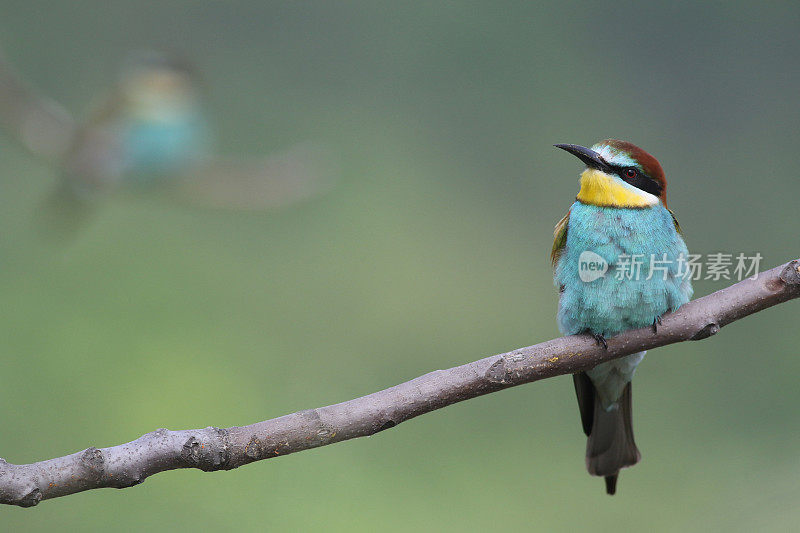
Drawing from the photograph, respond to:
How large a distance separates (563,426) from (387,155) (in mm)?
1262

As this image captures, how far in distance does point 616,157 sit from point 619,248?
0.15 meters

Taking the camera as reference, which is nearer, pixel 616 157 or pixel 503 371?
pixel 503 371

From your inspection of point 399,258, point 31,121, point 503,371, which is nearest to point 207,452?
point 503,371

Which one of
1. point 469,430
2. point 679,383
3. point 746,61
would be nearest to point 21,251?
Result: point 469,430

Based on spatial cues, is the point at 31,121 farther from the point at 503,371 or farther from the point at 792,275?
the point at 792,275

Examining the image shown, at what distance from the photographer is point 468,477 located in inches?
106

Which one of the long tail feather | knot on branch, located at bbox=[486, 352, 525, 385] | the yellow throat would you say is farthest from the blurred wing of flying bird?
the long tail feather

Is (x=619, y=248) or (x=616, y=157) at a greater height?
(x=616, y=157)

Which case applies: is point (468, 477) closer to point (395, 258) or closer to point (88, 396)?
point (395, 258)

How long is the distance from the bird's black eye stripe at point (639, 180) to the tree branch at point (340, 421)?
26 cm

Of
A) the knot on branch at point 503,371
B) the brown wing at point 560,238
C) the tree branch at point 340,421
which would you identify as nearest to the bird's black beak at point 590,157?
the brown wing at point 560,238

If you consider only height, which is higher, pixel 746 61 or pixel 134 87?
pixel 746 61

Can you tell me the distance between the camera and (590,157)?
4.36 feet

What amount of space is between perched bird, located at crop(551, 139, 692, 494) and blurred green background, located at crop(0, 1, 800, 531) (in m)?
1.09
